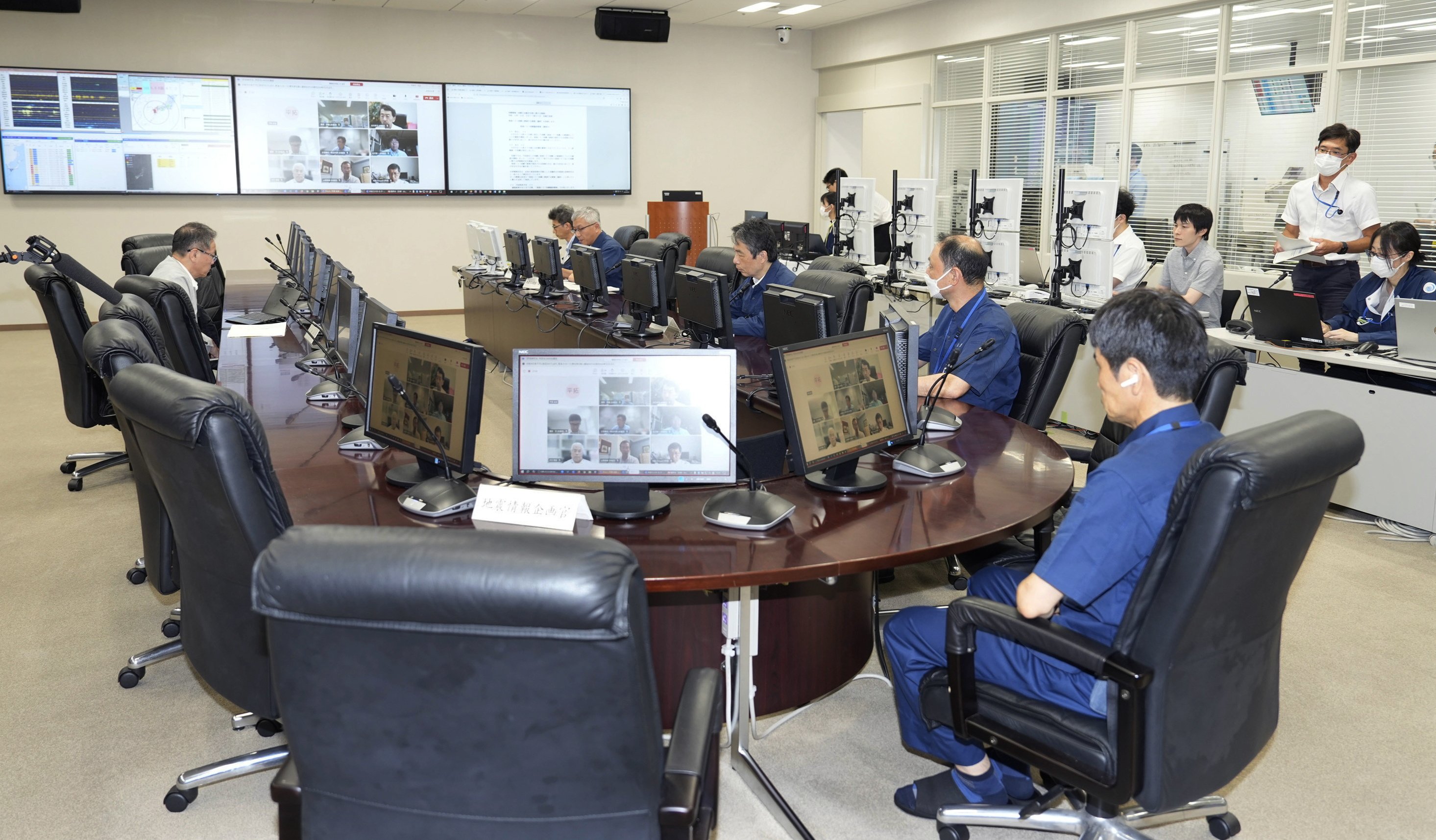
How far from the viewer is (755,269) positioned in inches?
209

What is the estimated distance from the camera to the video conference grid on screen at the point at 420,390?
238 centimetres

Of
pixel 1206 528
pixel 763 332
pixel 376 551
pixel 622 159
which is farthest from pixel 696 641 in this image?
pixel 622 159

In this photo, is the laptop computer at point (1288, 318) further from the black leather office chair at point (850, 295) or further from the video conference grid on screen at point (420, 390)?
the video conference grid on screen at point (420, 390)

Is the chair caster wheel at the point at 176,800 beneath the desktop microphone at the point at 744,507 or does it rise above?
beneath

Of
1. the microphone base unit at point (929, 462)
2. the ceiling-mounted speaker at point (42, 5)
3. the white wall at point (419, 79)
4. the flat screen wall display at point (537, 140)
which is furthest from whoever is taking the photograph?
the flat screen wall display at point (537, 140)

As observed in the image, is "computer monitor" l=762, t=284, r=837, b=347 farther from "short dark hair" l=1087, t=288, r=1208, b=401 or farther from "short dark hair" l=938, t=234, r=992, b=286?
"short dark hair" l=1087, t=288, r=1208, b=401

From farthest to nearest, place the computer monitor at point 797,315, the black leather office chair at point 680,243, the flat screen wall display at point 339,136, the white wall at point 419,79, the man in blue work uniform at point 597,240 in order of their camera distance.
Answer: the flat screen wall display at point 339,136, the white wall at point 419,79, the man in blue work uniform at point 597,240, the black leather office chair at point 680,243, the computer monitor at point 797,315

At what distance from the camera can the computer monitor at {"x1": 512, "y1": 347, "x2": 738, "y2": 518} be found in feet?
7.43

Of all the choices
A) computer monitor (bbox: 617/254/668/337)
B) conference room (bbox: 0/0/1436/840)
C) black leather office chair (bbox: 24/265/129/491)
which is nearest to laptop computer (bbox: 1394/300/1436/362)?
conference room (bbox: 0/0/1436/840)

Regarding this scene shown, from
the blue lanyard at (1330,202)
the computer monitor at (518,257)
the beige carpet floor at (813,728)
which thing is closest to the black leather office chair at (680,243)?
the computer monitor at (518,257)

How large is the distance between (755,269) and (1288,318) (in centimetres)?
238

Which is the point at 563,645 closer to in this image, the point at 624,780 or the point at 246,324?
the point at 624,780

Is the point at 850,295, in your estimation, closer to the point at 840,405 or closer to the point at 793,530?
the point at 840,405

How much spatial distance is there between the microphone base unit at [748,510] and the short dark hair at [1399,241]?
3.70 meters
